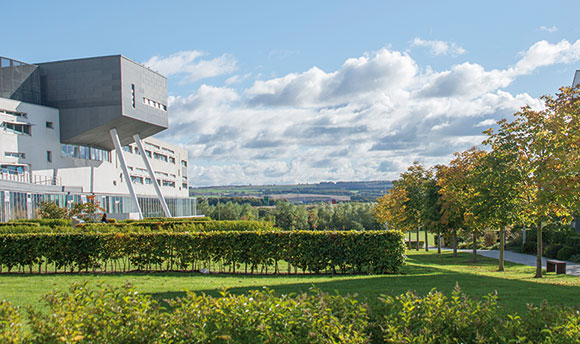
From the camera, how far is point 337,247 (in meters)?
14.6

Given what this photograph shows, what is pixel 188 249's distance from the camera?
14.4 metres

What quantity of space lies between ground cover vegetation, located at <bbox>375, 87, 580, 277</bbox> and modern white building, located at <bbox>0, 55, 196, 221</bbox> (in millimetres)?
27555

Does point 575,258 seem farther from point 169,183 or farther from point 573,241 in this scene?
point 169,183

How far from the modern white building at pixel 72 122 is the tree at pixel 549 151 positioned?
32.6 metres

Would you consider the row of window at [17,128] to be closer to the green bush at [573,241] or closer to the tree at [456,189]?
the tree at [456,189]

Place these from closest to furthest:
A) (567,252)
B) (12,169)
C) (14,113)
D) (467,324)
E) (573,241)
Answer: (467,324)
(567,252)
(573,241)
(12,169)
(14,113)


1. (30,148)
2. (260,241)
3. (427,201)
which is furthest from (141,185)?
Answer: (260,241)

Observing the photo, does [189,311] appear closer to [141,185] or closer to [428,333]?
[428,333]

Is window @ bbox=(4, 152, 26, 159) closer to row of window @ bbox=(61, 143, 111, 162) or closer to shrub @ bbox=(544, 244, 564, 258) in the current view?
row of window @ bbox=(61, 143, 111, 162)

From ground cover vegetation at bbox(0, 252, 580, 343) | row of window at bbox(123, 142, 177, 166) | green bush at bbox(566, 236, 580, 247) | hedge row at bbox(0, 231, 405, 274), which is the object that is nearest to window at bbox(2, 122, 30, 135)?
row of window at bbox(123, 142, 177, 166)

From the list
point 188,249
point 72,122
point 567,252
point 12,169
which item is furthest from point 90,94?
point 567,252

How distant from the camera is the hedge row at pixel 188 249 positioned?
14344 millimetres

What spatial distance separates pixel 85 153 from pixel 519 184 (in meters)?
46.1

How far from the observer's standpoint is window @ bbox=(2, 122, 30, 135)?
4236 centimetres
